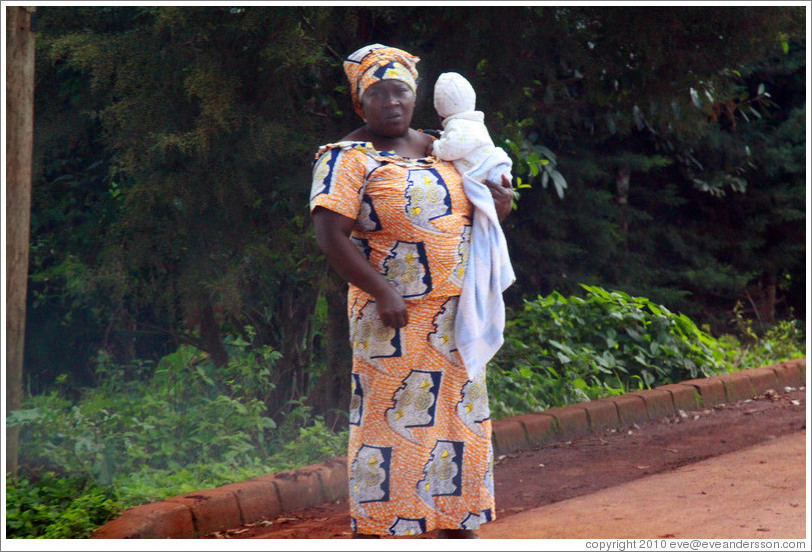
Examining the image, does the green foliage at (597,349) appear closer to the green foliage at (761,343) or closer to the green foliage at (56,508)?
the green foliage at (761,343)

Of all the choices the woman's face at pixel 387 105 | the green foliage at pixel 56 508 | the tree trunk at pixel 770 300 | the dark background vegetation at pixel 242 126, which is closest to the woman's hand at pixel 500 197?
the woman's face at pixel 387 105

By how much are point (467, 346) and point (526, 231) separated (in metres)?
5.29

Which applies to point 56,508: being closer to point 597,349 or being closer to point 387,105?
point 387,105

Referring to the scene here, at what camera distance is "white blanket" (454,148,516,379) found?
355 centimetres

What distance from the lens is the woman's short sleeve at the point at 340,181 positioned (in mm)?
3418

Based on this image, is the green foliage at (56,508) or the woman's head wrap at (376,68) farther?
the green foliage at (56,508)

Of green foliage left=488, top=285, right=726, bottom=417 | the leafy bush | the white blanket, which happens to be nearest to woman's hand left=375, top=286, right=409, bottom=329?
the white blanket

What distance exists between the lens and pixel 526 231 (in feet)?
28.6

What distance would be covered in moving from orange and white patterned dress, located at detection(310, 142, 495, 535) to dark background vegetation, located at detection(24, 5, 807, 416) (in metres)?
1.91

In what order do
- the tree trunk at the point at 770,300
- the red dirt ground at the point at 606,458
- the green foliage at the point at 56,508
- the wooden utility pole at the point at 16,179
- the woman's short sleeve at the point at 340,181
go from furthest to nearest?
the tree trunk at the point at 770,300
the red dirt ground at the point at 606,458
the wooden utility pole at the point at 16,179
the green foliage at the point at 56,508
the woman's short sleeve at the point at 340,181

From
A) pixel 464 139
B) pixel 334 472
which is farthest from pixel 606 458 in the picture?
pixel 464 139

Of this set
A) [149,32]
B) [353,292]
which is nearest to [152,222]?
[149,32]

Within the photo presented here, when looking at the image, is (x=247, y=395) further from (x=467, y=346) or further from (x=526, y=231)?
(x=526, y=231)

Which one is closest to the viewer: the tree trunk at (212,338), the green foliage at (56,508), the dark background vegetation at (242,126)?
the green foliage at (56,508)
